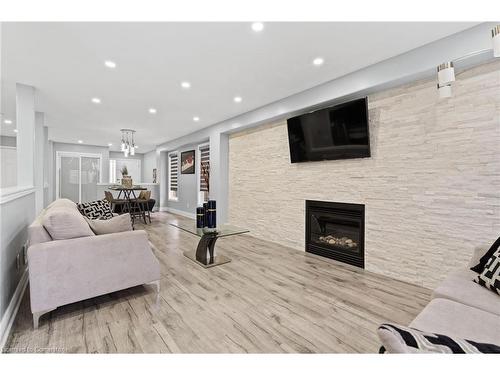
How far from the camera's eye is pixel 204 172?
663 cm

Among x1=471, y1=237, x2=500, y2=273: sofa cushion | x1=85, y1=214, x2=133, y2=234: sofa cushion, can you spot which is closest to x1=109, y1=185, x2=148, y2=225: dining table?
x1=85, y1=214, x2=133, y2=234: sofa cushion

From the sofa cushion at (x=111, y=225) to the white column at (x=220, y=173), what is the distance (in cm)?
305

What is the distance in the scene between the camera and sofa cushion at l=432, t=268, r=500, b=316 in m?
1.35

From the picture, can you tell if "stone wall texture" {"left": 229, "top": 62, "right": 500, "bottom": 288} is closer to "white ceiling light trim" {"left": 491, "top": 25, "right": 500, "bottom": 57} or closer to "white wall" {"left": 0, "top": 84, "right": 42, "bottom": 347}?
"white ceiling light trim" {"left": 491, "top": 25, "right": 500, "bottom": 57}

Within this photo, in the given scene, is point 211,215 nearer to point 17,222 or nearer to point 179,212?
point 17,222

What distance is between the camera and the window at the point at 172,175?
8137 mm

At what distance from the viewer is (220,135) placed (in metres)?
5.32

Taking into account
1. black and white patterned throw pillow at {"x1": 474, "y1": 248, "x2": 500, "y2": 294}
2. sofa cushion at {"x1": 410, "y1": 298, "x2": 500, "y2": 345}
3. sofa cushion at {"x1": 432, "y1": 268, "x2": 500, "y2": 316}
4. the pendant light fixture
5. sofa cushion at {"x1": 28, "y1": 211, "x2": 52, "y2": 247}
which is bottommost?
sofa cushion at {"x1": 410, "y1": 298, "x2": 500, "y2": 345}

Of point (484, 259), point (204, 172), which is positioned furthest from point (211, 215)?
point (204, 172)

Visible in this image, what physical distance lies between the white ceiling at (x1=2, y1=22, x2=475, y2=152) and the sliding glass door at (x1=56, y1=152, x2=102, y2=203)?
5020mm

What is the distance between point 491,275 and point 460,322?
0.58 metres
